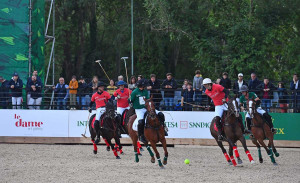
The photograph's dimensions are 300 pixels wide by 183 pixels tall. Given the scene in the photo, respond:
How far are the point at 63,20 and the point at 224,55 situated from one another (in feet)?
75.2

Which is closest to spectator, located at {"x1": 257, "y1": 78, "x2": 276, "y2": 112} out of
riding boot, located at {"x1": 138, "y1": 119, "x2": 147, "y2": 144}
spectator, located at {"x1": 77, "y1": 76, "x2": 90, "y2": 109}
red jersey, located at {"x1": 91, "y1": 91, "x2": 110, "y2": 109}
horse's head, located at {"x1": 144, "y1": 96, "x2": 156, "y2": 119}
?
red jersey, located at {"x1": 91, "y1": 91, "x2": 110, "y2": 109}

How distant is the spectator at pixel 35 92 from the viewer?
1024 inches

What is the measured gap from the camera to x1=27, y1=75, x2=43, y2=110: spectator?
26.0m

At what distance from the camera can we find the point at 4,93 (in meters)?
26.4

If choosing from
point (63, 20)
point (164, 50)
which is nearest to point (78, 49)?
point (63, 20)

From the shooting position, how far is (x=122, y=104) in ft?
68.2

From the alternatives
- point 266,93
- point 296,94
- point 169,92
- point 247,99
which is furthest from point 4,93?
point 247,99

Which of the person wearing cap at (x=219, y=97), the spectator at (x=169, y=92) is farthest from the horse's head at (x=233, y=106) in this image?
the spectator at (x=169, y=92)

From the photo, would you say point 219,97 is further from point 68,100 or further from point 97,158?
point 68,100

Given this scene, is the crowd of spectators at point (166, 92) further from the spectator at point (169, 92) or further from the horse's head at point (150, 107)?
the horse's head at point (150, 107)

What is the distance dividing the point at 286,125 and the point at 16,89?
1093 centimetres

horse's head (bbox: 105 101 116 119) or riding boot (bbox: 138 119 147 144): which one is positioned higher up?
horse's head (bbox: 105 101 116 119)

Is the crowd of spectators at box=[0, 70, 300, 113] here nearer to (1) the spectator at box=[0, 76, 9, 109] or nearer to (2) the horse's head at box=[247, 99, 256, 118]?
(1) the spectator at box=[0, 76, 9, 109]

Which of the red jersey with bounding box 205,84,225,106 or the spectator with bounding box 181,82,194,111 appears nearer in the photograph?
the red jersey with bounding box 205,84,225,106
